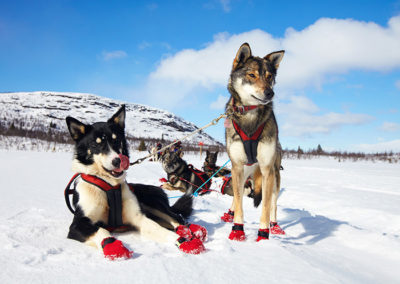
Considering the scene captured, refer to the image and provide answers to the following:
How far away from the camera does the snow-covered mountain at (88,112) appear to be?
259 ft

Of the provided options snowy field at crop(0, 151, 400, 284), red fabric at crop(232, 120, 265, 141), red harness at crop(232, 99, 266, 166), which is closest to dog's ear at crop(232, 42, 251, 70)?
red harness at crop(232, 99, 266, 166)

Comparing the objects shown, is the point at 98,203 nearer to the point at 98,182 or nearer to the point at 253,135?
the point at 98,182

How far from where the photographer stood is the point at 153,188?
321 cm

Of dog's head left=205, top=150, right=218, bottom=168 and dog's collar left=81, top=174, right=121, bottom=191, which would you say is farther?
dog's head left=205, top=150, right=218, bottom=168

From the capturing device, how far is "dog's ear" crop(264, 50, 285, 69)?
10.2ft

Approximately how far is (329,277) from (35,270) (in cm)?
196

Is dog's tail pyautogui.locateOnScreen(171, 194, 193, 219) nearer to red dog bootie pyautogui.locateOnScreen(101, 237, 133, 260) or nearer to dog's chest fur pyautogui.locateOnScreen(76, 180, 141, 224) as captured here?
dog's chest fur pyautogui.locateOnScreen(76, 180, 141, 224)

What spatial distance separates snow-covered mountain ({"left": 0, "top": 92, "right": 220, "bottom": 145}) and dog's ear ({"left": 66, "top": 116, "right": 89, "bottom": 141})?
71.2m

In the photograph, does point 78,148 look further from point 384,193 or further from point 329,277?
point 384,193

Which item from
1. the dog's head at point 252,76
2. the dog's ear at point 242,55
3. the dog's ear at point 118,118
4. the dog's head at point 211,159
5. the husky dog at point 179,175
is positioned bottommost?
the husky dog at point 179,175

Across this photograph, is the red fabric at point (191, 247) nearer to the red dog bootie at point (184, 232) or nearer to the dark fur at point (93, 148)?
the red dog bootie at point (184, 232)

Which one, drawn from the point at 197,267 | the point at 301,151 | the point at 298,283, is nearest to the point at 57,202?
the point at 197,267

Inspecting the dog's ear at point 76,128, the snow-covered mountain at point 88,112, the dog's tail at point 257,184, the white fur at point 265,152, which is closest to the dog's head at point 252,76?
the white fur at point 265,152

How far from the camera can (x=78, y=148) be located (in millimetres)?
2580
